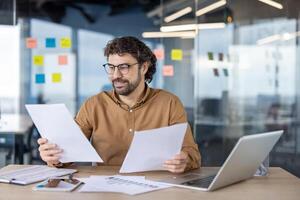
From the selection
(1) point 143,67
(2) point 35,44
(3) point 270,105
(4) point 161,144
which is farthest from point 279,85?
(4) point 161,144

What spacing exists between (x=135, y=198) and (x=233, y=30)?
437 cm

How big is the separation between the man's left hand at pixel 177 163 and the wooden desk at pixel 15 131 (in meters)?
3.65

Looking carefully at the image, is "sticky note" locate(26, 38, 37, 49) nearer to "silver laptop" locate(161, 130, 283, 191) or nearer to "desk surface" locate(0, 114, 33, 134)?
"desk surface" locate(0, 114, 33, 134)

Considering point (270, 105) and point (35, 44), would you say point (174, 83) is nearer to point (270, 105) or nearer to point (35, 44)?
point (270, 105)

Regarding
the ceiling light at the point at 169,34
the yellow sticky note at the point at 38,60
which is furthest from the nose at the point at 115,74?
the yellow sticky note at the point at 38,60

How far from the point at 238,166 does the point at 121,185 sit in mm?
437

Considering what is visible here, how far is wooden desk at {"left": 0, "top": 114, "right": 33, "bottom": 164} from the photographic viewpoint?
201 inches

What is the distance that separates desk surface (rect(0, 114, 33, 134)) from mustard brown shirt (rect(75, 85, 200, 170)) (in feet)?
10.2

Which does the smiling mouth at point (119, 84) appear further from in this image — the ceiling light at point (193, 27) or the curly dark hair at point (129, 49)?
the ceiling light at point (193, 27)

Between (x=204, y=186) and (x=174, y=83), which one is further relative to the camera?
(x=174, y=83)

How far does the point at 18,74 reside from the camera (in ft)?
17.6

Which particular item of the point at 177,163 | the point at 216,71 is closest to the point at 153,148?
the point at 177,163

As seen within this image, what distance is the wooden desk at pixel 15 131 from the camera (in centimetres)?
512

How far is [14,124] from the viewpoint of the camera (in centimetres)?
527
